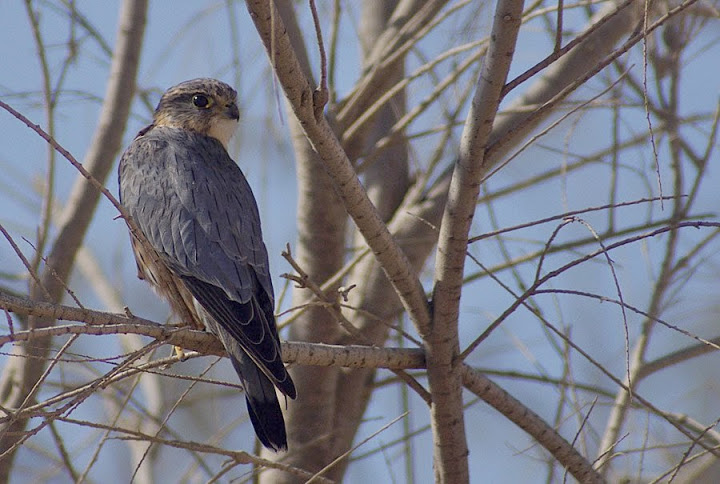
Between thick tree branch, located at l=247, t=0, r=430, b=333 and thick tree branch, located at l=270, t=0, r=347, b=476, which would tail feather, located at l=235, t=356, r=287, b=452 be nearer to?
thick tree branch, located at l=247, t=0, r=430, b=333

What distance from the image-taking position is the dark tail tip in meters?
2.88

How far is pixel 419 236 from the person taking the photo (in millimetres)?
3926

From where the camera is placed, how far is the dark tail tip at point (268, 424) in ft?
9.43

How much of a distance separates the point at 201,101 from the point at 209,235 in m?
1.12

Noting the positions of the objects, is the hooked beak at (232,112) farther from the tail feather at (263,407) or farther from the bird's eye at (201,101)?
the tail feather at (263,407)

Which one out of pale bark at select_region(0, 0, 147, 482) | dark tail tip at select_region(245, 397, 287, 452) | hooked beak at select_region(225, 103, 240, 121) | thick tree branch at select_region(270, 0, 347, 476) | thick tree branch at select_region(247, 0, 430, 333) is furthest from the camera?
hooked beak at select_region(225, 103, 240, 121)

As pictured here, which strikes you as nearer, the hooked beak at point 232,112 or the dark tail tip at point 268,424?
the dark tail tip at point 268,424

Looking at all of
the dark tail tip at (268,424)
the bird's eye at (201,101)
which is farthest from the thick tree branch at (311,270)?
the dark tail tip at (268,424)

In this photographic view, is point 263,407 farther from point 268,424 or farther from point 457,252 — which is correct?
point 457,252

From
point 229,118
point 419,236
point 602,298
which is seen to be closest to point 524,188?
point 419,236

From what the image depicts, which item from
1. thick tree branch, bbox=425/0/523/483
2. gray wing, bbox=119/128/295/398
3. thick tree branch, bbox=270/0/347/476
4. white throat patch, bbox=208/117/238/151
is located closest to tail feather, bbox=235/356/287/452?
gray wing, bbox=119/128/295/398

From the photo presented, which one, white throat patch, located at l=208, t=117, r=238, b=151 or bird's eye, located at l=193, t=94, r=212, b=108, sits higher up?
bird's eye, located at l=193, t=94, r=212, b=108

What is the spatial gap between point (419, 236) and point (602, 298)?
1606 mm

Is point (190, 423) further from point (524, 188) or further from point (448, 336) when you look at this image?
point (448, 336)
